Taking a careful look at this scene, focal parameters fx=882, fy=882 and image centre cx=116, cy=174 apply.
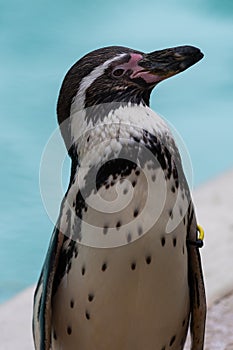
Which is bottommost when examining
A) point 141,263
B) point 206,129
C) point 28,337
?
point 141,263

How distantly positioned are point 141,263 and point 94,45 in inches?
124

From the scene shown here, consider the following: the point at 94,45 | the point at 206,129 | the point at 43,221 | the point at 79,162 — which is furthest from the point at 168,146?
the point at 94,45

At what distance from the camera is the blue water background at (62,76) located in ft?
10.1

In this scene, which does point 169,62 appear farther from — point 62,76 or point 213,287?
point 62,76

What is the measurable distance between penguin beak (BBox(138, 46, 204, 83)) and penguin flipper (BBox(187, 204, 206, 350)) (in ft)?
0.48

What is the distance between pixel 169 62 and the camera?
2.94 ft

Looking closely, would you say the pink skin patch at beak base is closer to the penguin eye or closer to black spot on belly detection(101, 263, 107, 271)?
the penguin eye

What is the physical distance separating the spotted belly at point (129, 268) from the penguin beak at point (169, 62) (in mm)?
99

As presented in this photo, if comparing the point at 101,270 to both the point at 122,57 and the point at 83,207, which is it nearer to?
the point at 83,207

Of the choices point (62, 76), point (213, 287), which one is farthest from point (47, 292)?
point (62, 76)

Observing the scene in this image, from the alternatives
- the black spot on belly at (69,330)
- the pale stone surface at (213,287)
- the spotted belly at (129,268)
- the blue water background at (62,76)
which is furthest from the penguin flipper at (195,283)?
the blue water background at (62,76)

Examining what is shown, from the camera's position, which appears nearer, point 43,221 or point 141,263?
point 141,263

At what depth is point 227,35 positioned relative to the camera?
13.5ft

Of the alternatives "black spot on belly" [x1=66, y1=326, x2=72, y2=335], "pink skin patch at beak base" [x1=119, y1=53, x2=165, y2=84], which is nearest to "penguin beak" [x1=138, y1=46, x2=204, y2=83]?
"pink skin patch at beak base" [x1=119, y1=53, x2=165, y2=84]
